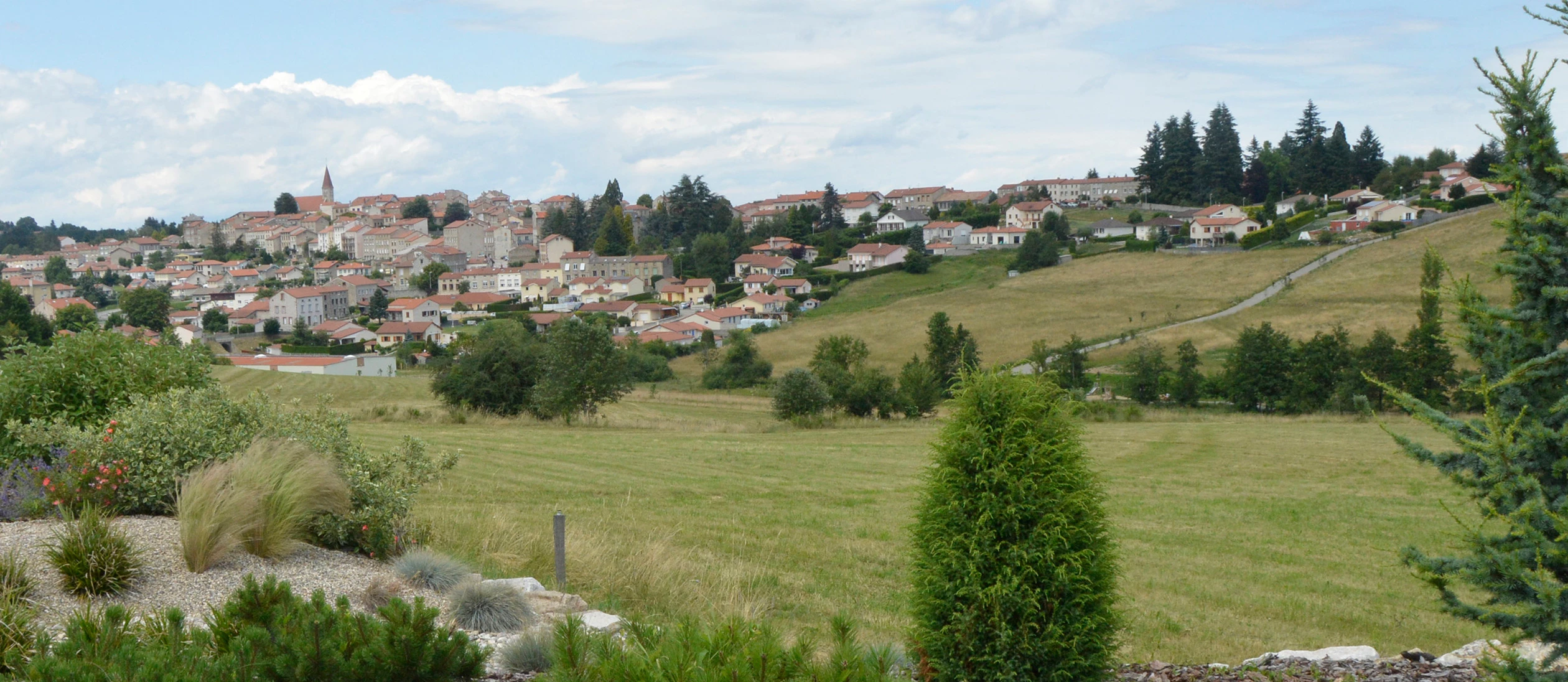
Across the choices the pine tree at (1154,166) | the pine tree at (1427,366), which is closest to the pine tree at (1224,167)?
the pine tree at (1154,166)

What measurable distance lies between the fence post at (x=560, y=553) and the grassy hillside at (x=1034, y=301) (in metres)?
49.9

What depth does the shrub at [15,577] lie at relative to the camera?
5686 mm

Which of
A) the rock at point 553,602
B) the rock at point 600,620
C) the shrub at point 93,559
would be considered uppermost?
the shrub at point 93,559

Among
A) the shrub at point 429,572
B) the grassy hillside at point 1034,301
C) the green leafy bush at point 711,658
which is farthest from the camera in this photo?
the grassy hillside at point 1034,301

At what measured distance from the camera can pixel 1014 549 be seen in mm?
4797

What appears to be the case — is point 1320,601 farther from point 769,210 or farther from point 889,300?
point 769,210

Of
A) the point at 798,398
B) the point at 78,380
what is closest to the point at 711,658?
the point at 78,380

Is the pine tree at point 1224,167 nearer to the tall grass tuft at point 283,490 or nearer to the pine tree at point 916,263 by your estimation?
the pine tree at point 916,263

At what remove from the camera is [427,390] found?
46875 millimetres

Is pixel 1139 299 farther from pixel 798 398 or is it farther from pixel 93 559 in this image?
pixel 93 559

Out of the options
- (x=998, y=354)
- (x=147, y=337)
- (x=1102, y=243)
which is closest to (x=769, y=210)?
(x=1102, y=243)

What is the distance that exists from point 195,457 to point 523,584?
2988 mm

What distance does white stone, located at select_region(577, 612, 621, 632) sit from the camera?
19.7ft

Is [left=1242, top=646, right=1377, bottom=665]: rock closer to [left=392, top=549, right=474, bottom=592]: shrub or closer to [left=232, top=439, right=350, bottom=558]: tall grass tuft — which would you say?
[left=392, top=549, right=474, bottom=592]: shrub
